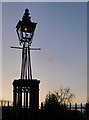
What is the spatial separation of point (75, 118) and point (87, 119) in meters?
0.37

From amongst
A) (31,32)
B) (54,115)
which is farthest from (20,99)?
(54,115)

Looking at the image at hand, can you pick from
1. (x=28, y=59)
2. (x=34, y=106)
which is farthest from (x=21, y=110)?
(x=28, y=59)

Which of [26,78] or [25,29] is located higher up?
[25,29]

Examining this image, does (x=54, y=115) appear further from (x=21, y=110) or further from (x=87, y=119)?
(x=21, y=110)

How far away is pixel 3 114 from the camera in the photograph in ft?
23.9

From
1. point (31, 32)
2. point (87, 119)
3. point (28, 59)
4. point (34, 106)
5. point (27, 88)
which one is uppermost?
point (31, 32)

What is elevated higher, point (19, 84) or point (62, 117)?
point (19, 84)

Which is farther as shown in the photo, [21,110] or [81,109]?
[81,109]

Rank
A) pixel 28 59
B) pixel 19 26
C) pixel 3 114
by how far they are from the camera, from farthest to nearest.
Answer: pixel 3 114 < pixel 28 59 < pixel 19 26

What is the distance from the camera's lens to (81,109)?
296 inches

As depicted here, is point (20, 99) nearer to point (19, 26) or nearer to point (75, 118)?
point (19, 26)

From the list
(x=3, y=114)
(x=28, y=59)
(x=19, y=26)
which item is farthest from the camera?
(x=3, y=114)

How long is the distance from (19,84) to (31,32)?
124 cm

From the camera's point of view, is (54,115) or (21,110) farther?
(54,115)
